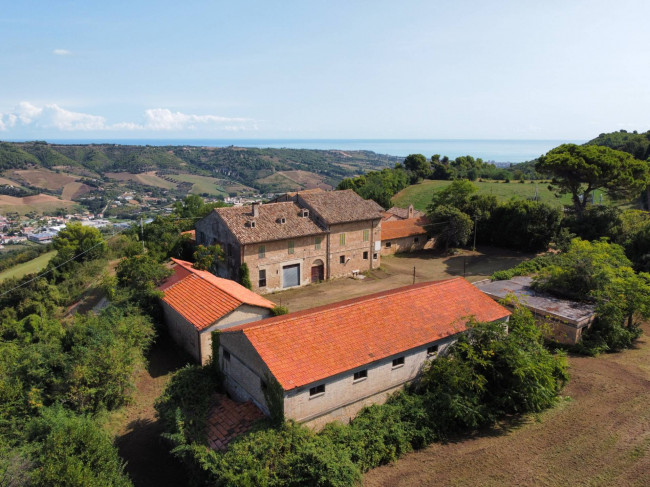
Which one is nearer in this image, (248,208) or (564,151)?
(248,208)

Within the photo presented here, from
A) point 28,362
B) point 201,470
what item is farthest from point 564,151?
point 28,362

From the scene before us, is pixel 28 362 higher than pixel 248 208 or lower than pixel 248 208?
lower

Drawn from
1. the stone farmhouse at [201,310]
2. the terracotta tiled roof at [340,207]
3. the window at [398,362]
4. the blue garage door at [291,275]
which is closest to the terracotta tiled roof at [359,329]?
the window at [398,362]

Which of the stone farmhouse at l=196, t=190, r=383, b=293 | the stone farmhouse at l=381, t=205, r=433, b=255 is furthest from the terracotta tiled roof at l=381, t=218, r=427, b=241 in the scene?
the stone farmhouse at l=196, t=190, r=383, b=293

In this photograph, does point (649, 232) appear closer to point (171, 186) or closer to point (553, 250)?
point (553, 250)

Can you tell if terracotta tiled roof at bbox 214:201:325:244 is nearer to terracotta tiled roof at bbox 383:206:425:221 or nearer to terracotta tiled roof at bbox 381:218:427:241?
terracotta tiled roof at bbox 381:218:427:241

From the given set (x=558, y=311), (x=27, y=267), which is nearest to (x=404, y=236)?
(x=558, y=311)

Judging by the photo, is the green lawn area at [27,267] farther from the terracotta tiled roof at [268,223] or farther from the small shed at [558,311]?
the small shed at [558,311]
